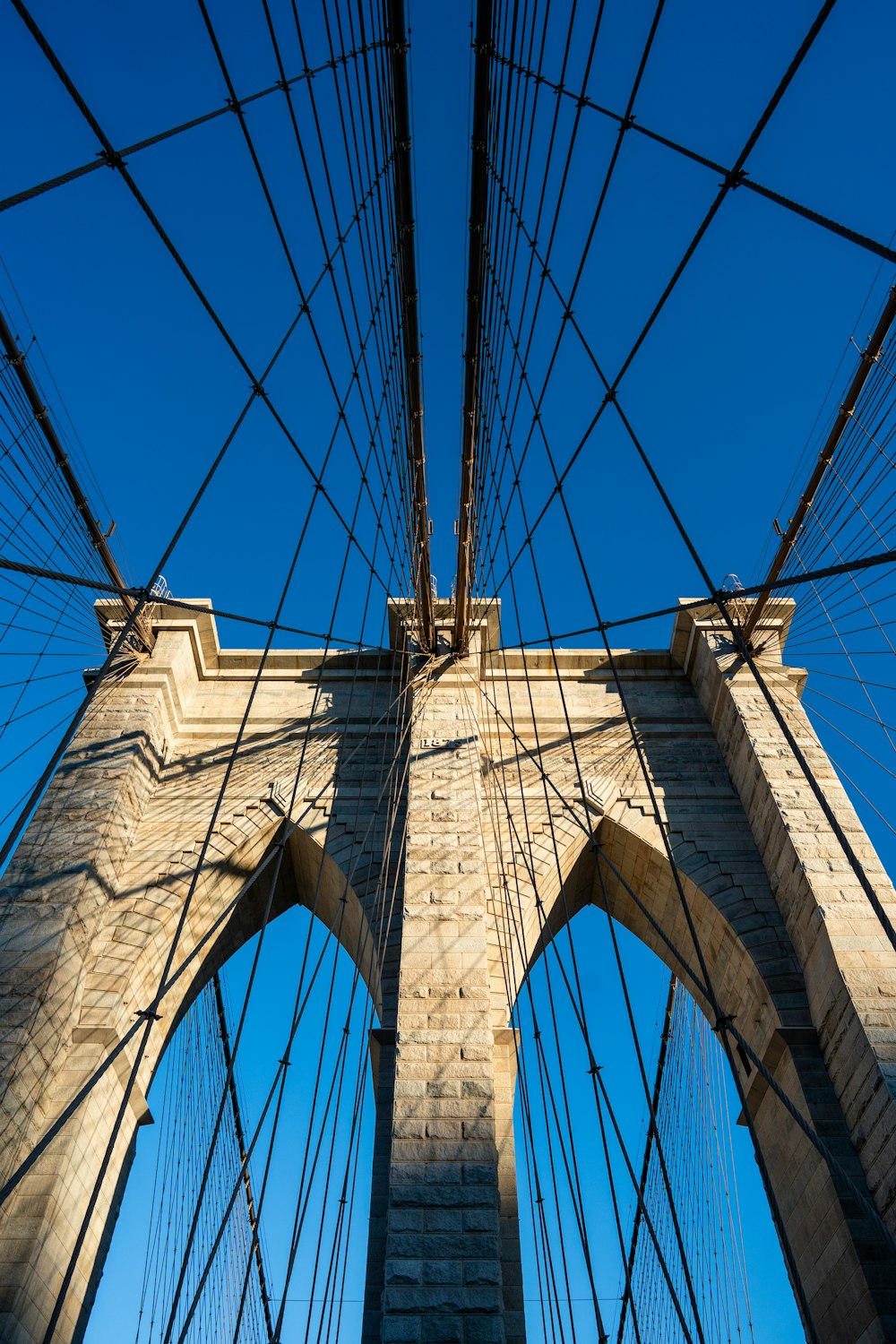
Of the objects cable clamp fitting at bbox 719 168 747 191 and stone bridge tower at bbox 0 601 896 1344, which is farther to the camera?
stone bridge tower at bbox 0 601 896 1344

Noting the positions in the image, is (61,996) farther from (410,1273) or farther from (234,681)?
(234,681)

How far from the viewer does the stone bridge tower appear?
5.80m

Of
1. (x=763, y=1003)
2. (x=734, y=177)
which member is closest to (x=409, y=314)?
(x=734, y=177)

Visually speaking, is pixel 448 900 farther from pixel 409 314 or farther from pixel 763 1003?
pixel 409 314

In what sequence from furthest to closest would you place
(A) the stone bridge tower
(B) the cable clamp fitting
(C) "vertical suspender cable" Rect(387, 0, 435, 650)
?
(C) "vertical suspender cable" Rect(387, 0, 435, 650)
(A) the stone bridge tower
(B) the cable clamp fitting

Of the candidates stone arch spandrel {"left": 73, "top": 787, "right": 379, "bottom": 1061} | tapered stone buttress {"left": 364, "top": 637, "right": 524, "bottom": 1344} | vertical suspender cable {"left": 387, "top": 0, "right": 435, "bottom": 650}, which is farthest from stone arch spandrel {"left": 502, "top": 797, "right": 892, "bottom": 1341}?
vertical suspender cable {"left": 387, "top": 0, "right": 435, "bottom": 650}

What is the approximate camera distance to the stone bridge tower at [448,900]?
5797 mm

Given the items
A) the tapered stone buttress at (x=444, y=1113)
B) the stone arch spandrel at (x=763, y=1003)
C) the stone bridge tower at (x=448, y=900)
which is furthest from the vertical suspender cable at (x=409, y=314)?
the stone arch spandrel at (x=763, y=1003)

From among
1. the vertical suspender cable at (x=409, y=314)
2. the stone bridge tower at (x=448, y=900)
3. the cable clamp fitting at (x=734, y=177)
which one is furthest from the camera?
the vertical suspender cable at (x=409, y=314)

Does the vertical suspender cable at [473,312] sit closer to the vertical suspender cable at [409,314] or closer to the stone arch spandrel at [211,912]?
the vertical suspender cable at [409,314]

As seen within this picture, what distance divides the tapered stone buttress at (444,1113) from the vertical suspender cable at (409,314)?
2.33 meters

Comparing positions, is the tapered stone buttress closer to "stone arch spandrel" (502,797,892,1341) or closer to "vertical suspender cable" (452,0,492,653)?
"stone arch spandrel" (502,797,892,1341)

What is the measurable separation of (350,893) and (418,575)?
328cm

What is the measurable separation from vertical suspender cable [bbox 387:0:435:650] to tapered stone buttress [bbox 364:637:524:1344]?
2332mm
